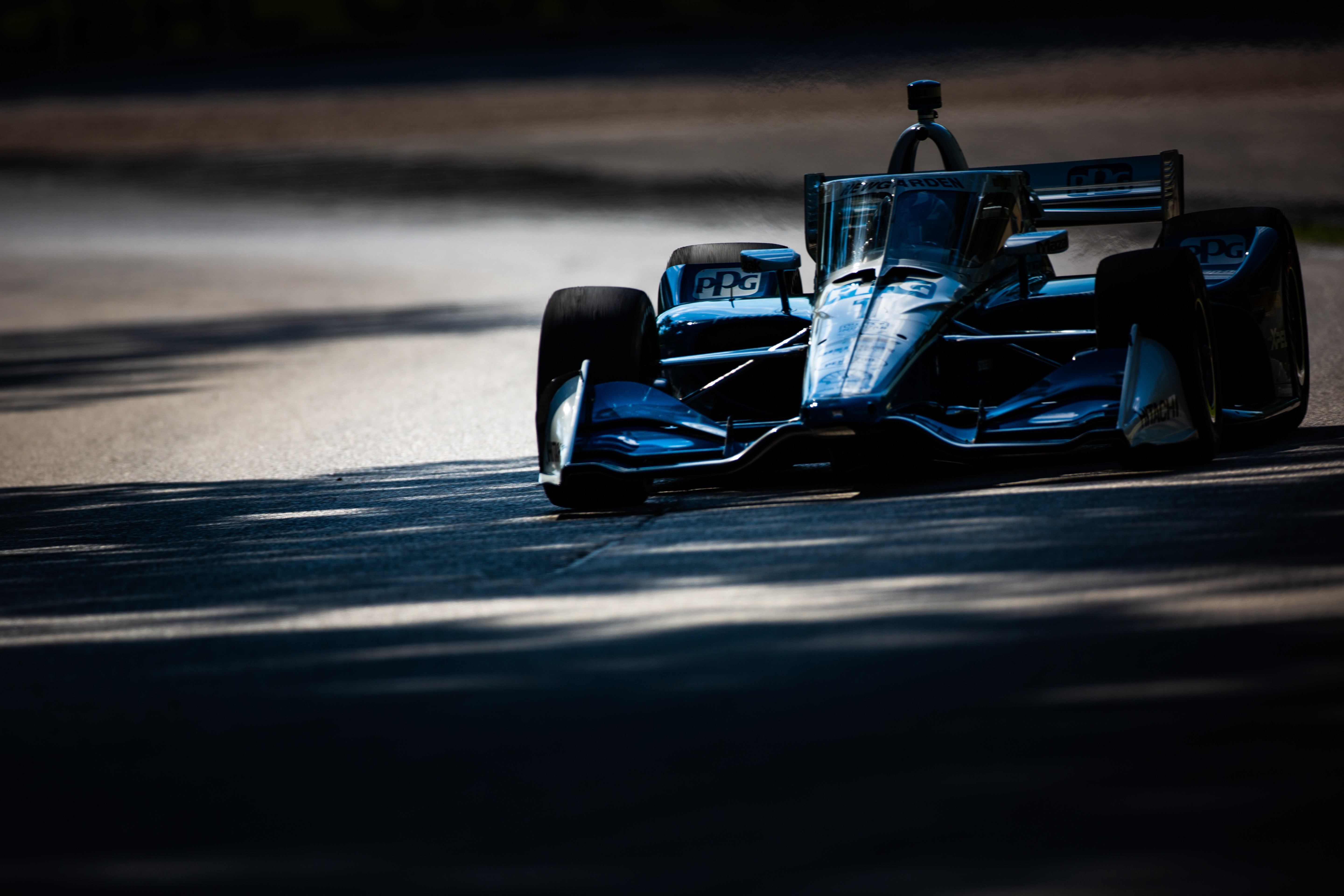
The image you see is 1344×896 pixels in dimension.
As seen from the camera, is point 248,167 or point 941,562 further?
point 248,167

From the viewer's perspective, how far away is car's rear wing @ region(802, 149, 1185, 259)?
28.0 ft

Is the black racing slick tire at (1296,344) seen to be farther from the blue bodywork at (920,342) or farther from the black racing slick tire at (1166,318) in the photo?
the black racing slick tire at (1166,318)

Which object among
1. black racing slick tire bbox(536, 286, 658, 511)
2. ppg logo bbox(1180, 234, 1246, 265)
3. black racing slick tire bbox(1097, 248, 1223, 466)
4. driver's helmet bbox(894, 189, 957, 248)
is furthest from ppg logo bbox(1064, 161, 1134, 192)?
black racing slick tire bbox(536, 286, 658, 511)

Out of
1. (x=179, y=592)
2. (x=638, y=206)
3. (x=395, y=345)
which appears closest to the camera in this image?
(x=179, y=592)

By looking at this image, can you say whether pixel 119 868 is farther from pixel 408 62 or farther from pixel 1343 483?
pixel 408 62

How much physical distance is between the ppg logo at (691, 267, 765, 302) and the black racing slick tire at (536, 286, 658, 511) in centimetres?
128

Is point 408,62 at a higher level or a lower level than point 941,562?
higher

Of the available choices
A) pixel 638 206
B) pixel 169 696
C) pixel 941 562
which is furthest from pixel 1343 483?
pixel 638 206

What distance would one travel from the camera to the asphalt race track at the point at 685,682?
115 inches

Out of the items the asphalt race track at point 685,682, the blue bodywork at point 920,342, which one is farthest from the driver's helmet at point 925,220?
the asphalt race track at point 685,682

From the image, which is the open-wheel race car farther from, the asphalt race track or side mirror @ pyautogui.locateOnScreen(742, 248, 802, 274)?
the asphalt race track

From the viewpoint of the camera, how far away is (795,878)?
277cm

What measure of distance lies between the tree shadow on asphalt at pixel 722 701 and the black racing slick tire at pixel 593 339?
39.0 inches

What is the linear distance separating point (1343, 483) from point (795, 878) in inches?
147
